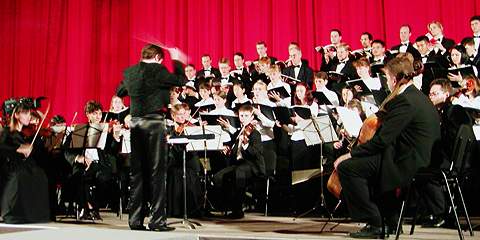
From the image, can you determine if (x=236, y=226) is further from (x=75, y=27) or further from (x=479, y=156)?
(x=75, y=27)

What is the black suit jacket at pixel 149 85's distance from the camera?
4863mm

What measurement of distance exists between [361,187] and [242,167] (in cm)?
256

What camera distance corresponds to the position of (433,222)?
17.9 feet

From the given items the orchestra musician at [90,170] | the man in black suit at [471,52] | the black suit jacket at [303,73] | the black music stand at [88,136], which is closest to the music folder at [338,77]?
the black suit jacket at [303,73]

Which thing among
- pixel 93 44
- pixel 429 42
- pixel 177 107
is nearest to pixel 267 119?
pixel 177 107

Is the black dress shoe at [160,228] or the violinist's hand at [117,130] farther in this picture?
the violinist's hand at [117,130]

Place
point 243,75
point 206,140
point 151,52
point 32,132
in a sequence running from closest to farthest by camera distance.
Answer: point 151,52, point 206,140, point 32,132, point 243,75

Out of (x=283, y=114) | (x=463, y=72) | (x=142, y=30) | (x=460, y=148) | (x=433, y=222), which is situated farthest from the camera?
(x=142, y=30)

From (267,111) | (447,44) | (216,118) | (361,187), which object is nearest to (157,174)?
(361,187)

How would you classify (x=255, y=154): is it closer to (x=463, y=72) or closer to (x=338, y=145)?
(x=338, y=145)

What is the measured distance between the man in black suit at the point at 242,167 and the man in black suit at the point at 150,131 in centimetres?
176

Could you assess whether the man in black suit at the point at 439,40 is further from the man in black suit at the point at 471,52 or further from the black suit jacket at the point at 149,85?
the black suit jacket at the point at 149,85

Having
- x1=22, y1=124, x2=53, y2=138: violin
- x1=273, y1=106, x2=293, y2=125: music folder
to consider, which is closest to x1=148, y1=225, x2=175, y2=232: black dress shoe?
x1=22, y1=124, x2=53, y2=138: violin

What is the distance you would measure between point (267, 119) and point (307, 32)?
3206 mm
